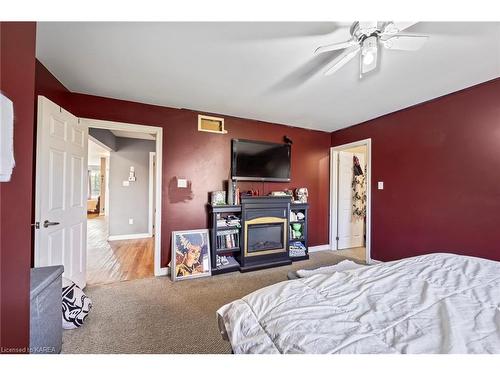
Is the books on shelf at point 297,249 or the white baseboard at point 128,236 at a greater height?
the books on shelf at point 297,249

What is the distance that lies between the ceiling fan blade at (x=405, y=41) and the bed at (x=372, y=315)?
145 cm

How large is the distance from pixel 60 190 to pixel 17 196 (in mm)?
1490

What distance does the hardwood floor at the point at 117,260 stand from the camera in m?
Answer: 2.76

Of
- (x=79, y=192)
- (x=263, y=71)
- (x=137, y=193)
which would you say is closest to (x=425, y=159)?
(x=263, y=71)

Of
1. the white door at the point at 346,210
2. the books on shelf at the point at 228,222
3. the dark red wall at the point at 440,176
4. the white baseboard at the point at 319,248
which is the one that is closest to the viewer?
the dark red wall at the point at 440,176

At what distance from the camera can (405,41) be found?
1.35 metres

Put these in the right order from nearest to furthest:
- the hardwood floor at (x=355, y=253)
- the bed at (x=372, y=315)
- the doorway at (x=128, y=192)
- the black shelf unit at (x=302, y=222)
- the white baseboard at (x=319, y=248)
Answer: the bed at (x=372, y=315) < the black shelf unit at (x=302, y=222) < the hardwood floor at (x=355, y=253) < the white baseboard at (x=319, y=248) < the doorway at (x=128, y=192)

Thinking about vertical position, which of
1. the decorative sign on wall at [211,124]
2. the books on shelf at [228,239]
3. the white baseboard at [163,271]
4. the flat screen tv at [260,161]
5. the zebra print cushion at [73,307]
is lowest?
the white baseboard at [163,271]

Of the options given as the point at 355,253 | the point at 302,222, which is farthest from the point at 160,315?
the point at 355,253

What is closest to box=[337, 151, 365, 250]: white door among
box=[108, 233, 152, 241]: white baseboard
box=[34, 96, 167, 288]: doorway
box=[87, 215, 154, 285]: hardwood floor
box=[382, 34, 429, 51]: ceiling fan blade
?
box=[382, 34, 429, 51]: ceiling fan blade

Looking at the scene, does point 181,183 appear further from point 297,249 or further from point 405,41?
point 405,41

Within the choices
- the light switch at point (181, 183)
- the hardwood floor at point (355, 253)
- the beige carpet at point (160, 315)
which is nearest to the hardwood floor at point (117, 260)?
the beige carpet at point (160, 315)

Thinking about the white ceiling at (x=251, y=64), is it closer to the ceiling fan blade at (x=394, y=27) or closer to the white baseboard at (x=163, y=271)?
the ceiling fan blade at (x=394, y=27)
